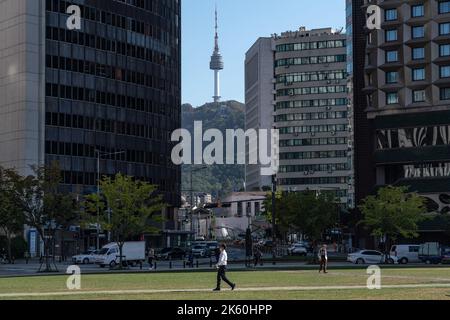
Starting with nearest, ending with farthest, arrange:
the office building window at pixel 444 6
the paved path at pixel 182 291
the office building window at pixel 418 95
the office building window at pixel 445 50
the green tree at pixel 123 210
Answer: the paved path at pixel 182 291
the green tree at pixel 123 210
the office building window at pixel 445 50
the office building window at pixel 444 6
the office building window at pixel 418 95

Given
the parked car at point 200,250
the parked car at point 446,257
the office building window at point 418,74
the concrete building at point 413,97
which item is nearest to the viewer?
the parked car at point 446,257

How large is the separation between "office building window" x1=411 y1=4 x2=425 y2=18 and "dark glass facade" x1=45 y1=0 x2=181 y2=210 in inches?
1709

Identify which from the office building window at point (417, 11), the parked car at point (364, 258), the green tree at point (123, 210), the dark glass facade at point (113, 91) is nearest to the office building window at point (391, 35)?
the office building window at point (417, 11)

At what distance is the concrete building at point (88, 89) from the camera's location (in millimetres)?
125625

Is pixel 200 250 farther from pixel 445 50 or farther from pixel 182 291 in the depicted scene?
pixel 182 291

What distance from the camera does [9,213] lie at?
306 ft

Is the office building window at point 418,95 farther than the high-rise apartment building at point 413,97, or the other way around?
the office building window at point 418,95

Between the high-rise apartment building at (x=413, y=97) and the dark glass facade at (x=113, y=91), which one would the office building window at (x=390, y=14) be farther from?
the dark glass facade at (x=113, y=91)

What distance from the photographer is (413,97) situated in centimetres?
11956

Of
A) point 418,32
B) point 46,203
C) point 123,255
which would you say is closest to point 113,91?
point 418,32

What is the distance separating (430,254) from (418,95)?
125ft

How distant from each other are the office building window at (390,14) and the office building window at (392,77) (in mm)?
7081

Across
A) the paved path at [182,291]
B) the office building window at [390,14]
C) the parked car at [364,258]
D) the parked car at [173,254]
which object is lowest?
the parked car at [173,254]

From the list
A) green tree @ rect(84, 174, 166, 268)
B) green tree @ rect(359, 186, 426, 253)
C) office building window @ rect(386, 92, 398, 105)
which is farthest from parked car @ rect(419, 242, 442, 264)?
office building window @ rect(386, 92, 398, 105)
